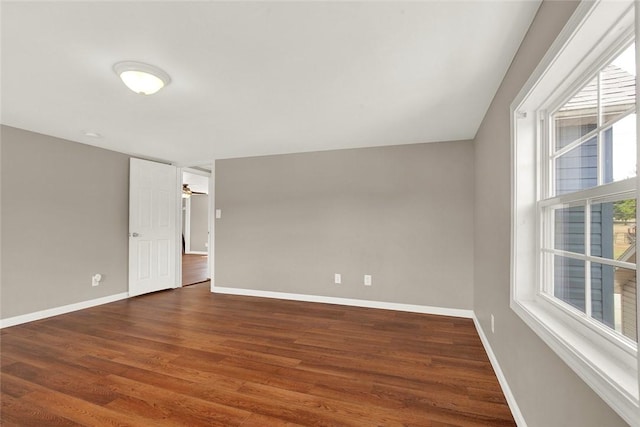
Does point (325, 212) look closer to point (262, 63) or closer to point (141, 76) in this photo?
point (262, 63)

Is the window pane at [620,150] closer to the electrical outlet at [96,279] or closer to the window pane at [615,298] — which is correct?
the window pane at [615,298]

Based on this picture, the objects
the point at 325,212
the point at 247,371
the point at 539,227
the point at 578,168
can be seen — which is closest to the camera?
the point at 578,168

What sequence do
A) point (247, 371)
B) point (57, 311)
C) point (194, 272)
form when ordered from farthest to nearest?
point (194, 272) < point (57, 311) < point (247, 371)

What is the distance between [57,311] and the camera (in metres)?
3.70

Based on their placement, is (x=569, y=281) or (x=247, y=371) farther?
(x=247, y=371)

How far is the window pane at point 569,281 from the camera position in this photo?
132cm

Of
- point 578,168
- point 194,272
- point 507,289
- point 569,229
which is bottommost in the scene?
point 194,272

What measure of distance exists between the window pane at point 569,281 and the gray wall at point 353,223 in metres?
2.19

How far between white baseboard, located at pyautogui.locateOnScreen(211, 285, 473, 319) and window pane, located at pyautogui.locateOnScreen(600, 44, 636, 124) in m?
3.09

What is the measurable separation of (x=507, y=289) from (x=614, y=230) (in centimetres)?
102

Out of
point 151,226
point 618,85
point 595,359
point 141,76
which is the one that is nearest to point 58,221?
point 151,226

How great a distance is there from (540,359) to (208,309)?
3670mm

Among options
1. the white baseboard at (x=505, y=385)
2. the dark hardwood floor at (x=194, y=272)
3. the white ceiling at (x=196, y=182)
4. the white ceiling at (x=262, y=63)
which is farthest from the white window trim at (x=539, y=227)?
the white ceiling at (x=196, y=182)

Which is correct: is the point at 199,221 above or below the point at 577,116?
below
